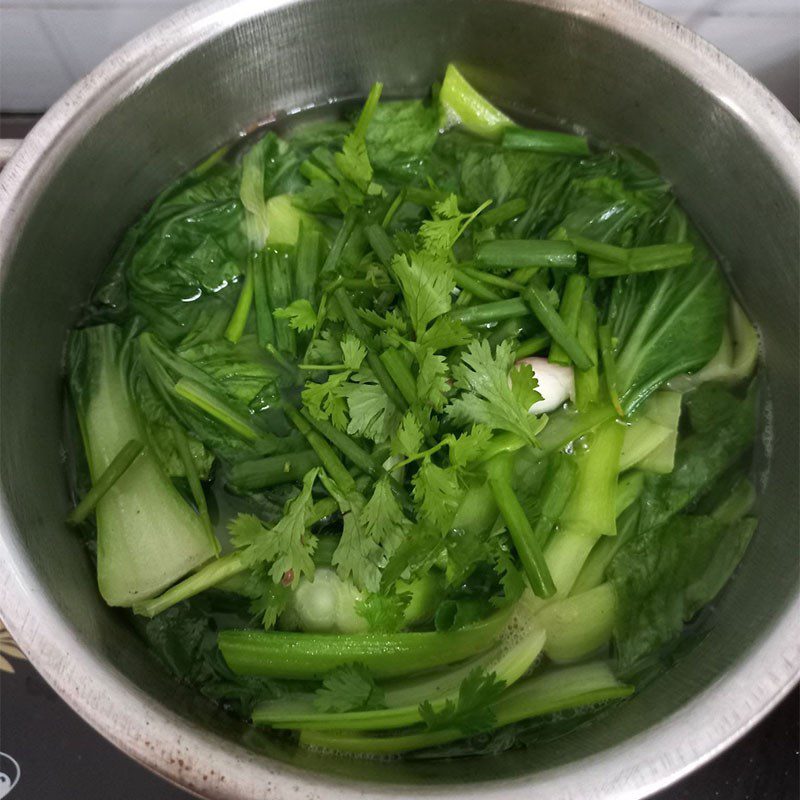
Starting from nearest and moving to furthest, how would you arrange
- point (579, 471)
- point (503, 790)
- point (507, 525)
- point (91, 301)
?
point (503, 790)
point (507, 525)
point (579, 471)
point (91, 301)

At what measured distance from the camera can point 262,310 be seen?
134cm

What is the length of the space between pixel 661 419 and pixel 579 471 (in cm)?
21

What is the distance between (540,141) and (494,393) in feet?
2.15

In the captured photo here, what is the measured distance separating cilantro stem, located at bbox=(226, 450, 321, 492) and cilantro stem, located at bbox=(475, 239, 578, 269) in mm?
475

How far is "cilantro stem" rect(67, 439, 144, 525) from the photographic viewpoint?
4.00 ft

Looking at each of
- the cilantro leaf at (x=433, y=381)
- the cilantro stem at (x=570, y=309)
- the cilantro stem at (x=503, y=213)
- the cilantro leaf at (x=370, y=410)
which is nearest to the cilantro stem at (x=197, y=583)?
the cilantro leaf at (x=370, y=410)

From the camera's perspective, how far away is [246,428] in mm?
1243

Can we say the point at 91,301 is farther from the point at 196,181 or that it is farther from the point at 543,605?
the point at 543,605

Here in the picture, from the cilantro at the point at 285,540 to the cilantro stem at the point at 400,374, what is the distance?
0.20 metres

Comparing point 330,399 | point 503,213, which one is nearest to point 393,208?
point 503,213

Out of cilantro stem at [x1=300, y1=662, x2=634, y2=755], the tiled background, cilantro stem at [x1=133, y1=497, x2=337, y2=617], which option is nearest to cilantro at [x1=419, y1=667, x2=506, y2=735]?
cilantro stem at [x1=300, y1=662, x2=634, y2=755]

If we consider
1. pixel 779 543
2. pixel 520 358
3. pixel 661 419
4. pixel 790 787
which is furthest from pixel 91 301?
pixel 790 787

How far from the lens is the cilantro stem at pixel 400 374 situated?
117cm

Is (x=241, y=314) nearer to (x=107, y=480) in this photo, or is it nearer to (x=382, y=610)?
(x=107, y=480)
